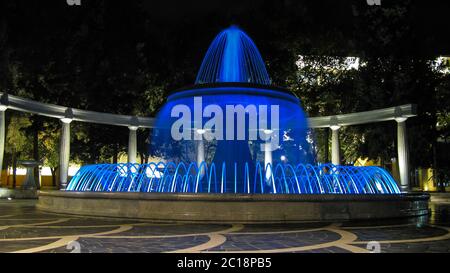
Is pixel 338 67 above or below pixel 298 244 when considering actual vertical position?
above

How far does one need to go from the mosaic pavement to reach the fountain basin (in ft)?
1.49

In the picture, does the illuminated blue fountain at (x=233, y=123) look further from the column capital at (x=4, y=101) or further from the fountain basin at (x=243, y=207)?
the column capital at (x=4, y=101)

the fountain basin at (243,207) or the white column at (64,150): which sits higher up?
the white column at (64,150)

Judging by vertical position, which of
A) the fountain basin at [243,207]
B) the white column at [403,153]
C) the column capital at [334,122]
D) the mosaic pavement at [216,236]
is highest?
the column capital at [334,122]

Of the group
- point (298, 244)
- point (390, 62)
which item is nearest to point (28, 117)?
point (390, 62)

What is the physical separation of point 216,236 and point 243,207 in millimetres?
2609

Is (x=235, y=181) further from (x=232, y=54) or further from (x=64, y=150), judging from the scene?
(x=64, y=150)

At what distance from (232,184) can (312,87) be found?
22480 millimetres

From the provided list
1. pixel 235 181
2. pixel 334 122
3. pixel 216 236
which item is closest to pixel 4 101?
pixel 235 181

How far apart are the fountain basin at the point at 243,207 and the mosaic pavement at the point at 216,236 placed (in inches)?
17.9

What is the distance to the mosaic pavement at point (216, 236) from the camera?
7262 millimetres

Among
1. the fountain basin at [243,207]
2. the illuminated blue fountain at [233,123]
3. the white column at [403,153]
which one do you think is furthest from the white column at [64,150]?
the white column at [403,153]

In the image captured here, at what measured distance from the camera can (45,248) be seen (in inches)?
281
